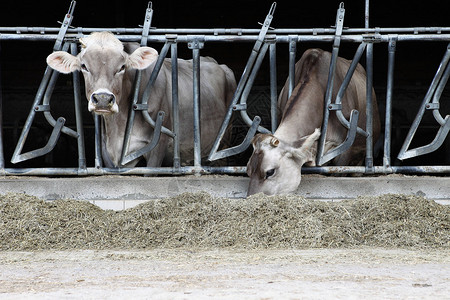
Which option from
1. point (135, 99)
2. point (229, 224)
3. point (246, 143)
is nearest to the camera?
point (229, 224)

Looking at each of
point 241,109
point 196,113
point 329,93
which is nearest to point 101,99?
point 196,113

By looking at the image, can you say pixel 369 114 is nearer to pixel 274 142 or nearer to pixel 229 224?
pixel 274 142

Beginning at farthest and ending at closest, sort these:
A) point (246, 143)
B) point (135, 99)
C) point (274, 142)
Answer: point (135, 99)
point (246, 143)
point (274, 142)

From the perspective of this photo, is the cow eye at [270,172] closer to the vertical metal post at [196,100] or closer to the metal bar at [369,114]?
the vertical metal post at [196,100]

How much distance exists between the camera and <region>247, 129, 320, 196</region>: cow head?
24.3ft

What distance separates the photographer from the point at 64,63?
298 inches

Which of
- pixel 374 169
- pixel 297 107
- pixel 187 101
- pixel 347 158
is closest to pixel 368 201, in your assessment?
pixel 374 169

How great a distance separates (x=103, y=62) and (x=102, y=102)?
1.74ft

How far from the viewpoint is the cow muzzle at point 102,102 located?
716cm

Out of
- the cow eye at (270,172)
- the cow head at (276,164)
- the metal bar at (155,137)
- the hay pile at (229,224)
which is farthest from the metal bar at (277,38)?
the hay pile at (229,224)

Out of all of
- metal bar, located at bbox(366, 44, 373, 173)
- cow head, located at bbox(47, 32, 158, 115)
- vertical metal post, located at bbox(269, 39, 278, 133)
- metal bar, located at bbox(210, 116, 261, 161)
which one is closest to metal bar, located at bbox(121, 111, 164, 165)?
cow head, located at bbox(47, 32, 158, 115)

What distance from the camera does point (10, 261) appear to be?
227 inches

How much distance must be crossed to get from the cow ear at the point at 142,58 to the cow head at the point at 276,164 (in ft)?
4.30

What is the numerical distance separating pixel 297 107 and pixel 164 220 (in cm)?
211
